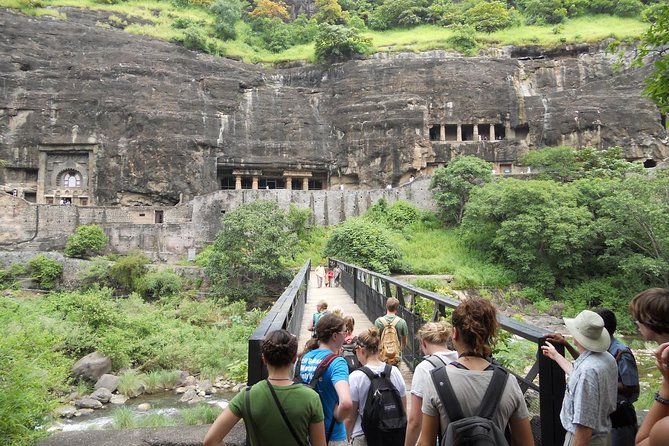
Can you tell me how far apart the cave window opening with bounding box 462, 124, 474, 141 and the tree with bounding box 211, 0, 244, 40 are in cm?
2971

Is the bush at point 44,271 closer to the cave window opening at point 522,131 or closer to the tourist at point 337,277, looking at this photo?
the tourist at point 337,277

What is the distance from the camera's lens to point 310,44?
55156 millimetres

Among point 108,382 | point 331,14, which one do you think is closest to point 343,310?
point 108,382

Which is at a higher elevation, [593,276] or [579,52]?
[579,52]

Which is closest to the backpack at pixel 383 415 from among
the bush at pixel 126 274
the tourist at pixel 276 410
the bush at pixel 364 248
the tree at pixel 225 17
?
the tourist at pixel 276 410

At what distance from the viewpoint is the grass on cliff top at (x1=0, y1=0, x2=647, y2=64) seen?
4725 centimetres

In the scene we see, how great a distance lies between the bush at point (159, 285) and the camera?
92.4ft

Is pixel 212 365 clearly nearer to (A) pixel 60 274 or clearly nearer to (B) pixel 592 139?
(A) pixel 60 274

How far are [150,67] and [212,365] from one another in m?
30.1

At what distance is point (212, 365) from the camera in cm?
1842

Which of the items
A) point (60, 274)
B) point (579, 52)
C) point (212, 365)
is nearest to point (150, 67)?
point (60, 274)

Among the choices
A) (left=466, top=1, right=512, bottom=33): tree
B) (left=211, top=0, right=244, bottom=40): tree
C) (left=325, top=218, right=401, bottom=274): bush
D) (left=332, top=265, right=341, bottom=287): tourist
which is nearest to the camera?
(left=332, top=265, right=341, bottom=287): tourist

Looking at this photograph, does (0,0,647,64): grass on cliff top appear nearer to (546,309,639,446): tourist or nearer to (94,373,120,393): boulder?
(94,373,120,393): boulder

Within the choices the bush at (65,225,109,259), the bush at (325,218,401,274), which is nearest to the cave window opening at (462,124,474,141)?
the bush at (325,218,401,274)
